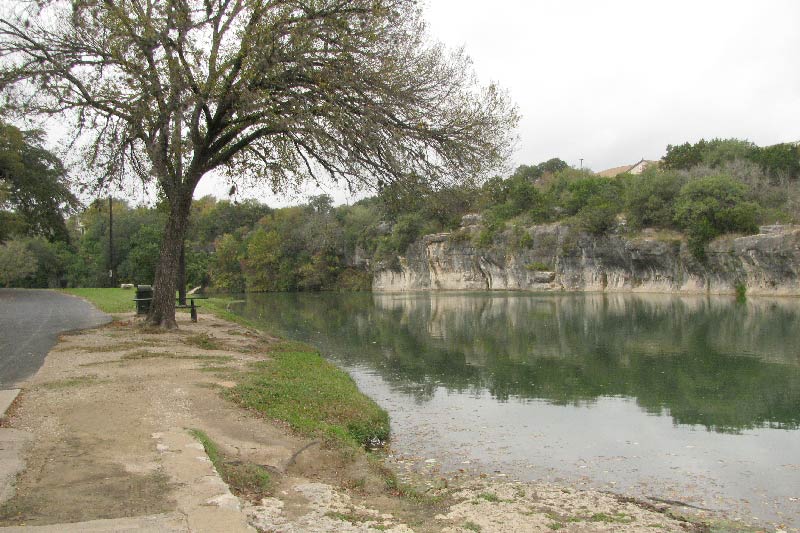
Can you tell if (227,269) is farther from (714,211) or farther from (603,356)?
(603,356)

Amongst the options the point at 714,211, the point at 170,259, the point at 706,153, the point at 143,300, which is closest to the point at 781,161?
the point at 706,153

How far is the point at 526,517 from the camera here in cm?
701

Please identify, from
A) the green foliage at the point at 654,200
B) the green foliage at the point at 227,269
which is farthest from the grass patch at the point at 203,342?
the green foliage at the point at 227,269

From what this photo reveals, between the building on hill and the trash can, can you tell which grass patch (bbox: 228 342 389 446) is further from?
the building on hill

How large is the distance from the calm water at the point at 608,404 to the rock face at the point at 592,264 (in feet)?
85.4

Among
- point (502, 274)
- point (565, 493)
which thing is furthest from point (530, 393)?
point (502, 274)

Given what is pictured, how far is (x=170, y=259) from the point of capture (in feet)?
61.5

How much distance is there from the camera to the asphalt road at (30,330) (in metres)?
12.5

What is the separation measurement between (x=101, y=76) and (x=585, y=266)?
60.9m

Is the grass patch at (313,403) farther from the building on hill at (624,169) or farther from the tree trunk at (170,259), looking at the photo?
the building on hill at (624,169)

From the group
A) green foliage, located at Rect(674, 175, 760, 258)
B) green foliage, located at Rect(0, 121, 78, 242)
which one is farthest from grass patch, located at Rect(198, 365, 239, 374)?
green foliage, located at Rect(674, 175, 760, 258)

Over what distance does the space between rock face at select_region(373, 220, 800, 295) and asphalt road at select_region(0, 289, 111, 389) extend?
49.6m

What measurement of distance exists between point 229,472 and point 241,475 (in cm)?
14

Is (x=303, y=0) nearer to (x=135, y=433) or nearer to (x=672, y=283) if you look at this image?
(x=135, y=433)
